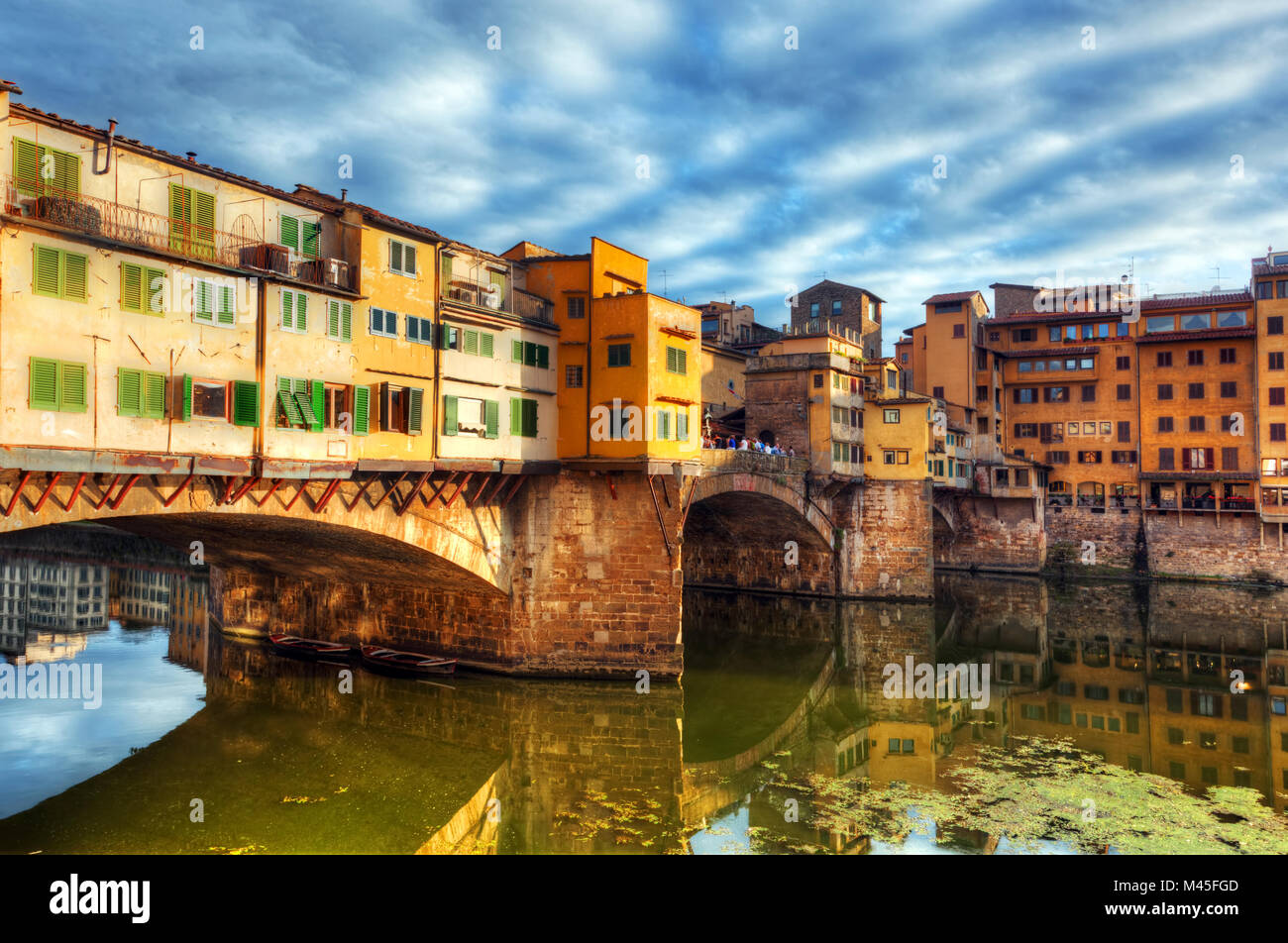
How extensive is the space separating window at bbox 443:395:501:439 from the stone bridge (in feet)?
3.57

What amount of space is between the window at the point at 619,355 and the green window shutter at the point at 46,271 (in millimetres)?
15703

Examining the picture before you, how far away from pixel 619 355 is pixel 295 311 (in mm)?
10616

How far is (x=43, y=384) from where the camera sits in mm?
16016

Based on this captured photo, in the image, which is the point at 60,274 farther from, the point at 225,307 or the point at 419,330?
the point at 419,330

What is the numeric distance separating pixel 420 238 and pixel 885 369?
35.3 m

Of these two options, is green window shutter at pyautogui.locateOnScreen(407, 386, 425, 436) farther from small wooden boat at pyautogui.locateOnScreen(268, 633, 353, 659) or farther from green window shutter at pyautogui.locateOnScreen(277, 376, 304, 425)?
small wooden boat at pyautogui.locateOnScreen(268, 633, 353, 659)

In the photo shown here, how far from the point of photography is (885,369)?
2060 inches

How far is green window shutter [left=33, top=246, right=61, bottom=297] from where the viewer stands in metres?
15.8

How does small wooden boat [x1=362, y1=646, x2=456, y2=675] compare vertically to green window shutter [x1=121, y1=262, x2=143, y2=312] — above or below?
below

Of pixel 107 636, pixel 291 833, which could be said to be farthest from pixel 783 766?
pixel 107 636

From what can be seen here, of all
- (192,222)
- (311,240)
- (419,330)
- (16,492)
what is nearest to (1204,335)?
(419,330)

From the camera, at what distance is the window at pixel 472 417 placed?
2508 centimetres

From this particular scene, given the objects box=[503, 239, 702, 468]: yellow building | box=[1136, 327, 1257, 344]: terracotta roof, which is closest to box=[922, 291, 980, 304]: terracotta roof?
box=[1136, 327, 1257, 344]: terracotta roof

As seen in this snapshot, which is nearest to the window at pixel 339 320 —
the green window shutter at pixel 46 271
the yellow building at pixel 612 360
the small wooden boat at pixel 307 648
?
the green window shutter at pixel 46 271
